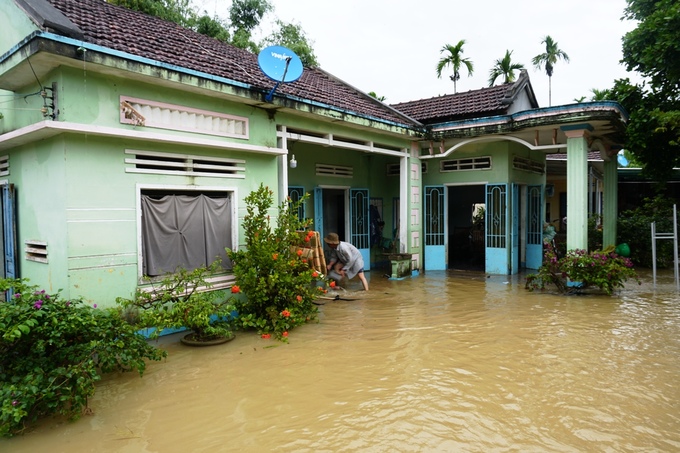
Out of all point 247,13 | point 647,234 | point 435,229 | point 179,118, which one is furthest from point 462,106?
point 247,13

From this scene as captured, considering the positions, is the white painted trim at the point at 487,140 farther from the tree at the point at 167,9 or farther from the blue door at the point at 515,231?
the tree at the point at 167,9

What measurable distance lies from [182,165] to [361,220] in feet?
20.1

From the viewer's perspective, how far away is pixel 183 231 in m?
6.58

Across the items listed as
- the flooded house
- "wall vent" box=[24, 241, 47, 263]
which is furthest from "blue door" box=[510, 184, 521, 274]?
"wall vent" box=[24, 241, 47, 263]

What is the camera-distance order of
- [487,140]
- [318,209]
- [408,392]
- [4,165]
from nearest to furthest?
1. [408,392]
2. [4,165]
3. [487,140]
4. [318,209]

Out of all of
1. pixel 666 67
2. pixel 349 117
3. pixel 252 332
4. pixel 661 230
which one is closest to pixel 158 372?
pixel 252 332

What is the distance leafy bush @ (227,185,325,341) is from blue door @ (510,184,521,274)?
248 inches

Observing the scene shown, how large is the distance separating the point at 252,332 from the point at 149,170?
2.62 meters

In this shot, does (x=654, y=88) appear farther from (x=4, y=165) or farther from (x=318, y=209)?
(x=4, y=165)

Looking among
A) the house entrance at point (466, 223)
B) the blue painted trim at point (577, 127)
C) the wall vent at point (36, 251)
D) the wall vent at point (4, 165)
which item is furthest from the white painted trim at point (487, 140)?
the wall vent at point (4, 165)

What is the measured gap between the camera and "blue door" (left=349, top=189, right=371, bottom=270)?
38.5 feet

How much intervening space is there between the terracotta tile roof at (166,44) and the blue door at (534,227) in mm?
4985

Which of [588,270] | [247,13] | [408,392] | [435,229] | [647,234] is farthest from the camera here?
[247,13]

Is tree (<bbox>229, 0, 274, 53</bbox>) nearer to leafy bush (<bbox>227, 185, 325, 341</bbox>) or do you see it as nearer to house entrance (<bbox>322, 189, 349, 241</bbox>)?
house entrance (<bbox>322, 189, 349, 241</bbox>)
